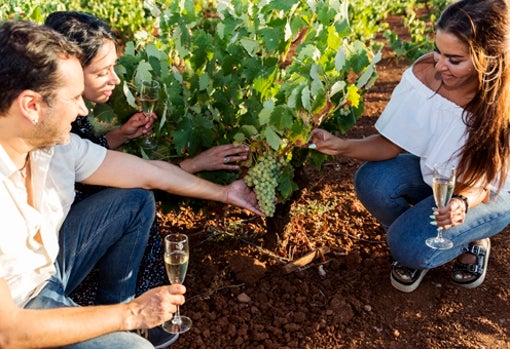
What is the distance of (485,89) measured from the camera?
279 centimetres

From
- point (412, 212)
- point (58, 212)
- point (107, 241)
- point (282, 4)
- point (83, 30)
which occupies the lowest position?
point (412, 212)

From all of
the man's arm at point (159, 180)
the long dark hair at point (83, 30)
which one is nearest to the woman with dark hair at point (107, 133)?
the long dark hair at point (83, 30)

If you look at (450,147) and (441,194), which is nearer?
(441,194)

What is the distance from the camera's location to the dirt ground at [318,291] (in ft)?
9.50

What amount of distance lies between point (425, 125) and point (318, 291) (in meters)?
0.92

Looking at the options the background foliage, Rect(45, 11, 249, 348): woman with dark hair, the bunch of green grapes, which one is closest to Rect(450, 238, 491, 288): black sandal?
the background foliage

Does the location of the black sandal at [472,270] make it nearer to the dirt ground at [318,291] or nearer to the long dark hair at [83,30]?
the dirt ground at [318,291]

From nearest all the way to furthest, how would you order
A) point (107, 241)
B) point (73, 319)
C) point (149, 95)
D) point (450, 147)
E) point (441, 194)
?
point (73, 319), point (107, 241), point (441, 194), point (149, 95), point (450, 147)

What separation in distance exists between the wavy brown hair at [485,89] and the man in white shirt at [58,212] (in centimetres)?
130

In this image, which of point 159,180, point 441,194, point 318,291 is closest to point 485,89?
point 441,194

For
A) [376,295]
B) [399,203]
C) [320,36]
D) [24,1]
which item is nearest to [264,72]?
[320,36]

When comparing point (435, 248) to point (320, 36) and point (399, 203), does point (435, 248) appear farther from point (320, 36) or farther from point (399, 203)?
point (320, 36)

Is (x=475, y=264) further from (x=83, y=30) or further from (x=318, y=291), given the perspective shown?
(x=83, y=30)

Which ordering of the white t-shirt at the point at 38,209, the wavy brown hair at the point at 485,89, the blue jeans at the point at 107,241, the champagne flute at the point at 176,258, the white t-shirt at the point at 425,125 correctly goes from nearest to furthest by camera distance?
the white t-shirt at the point at 38,209, the champagne flute at the point at 176,258, the blue jeans at the point at 107,241, the wavy brown hair at the point at 485,89, the white t-shirt at the point at 425,125
